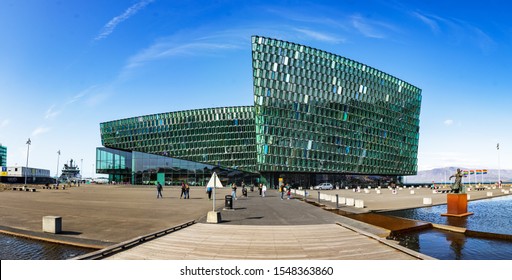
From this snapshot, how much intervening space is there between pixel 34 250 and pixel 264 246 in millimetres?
7797

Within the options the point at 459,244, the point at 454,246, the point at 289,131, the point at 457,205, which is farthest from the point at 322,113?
the point at 454,246

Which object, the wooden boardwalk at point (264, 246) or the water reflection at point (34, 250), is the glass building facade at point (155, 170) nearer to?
the wooden boardwalk at point (264, 246)

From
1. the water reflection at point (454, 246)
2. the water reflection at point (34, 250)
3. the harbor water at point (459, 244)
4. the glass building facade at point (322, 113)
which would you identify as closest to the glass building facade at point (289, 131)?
the glass building facade at point (322, 113)

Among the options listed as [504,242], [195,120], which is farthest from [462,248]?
[195,120]

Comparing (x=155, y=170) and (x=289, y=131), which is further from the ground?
(x=289, y=131)

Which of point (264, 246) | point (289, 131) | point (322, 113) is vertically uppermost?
point (322, 113)

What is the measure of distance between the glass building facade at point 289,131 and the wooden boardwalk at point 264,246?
204ft

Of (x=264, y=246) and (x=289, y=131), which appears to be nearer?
(x=264, y=246)

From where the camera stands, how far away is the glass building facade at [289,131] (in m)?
77.4

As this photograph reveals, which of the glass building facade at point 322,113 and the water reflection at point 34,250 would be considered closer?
the water reflection at point 34,250

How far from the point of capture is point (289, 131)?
256 feet

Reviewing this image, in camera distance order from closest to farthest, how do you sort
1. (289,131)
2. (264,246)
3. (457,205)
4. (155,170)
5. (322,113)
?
(264,246), (457,205), (289,131), (322,113), (155,170)

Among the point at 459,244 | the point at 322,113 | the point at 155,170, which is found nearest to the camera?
the point at 459,244

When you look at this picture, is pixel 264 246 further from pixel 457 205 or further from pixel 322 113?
pixel 322 113
